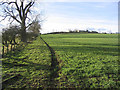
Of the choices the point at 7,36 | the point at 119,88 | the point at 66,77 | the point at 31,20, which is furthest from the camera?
the point at 31,20

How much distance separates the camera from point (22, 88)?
5297mm

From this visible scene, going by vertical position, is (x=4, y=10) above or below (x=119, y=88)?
above

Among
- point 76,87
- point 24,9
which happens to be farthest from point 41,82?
point 24,9

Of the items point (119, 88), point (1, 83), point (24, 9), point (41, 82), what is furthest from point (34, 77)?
point (24, 9)

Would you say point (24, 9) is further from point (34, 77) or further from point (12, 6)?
point (34, 77)

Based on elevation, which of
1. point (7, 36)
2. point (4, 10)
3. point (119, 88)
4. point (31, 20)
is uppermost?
point (4, 10)

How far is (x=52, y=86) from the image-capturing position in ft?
17.9

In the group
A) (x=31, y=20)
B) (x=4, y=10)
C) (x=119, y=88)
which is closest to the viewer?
(x=119, y=88)

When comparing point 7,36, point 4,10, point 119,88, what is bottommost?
point 119,88

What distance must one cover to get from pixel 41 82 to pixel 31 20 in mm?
26954

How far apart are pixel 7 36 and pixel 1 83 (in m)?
11.2

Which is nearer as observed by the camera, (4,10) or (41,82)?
(41,82)

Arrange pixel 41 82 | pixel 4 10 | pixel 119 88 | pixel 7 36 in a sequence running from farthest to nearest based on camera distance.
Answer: pixel 4 10 < pixel 7 36 < pixel 41 82 < pixel 119 88

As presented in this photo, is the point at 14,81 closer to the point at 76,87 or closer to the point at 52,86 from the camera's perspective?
the point at 52,86
